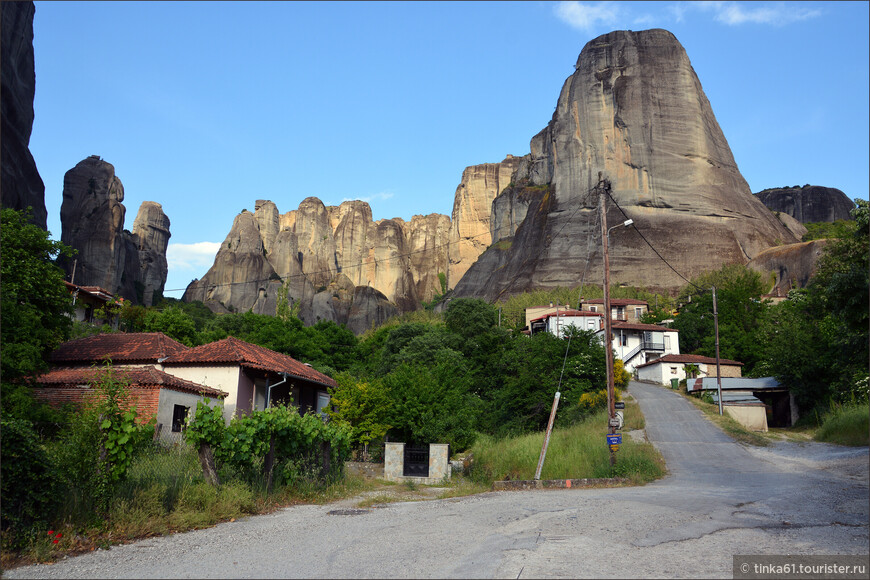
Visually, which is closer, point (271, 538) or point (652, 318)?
point (271, 538)

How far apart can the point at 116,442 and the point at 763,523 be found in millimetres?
9637

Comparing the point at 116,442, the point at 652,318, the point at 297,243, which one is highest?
the point at 297,243

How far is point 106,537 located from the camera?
27.2ft

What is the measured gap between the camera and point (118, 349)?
2417 cm

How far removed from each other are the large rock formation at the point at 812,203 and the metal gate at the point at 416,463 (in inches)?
5379

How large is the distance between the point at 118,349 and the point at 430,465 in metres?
12.8

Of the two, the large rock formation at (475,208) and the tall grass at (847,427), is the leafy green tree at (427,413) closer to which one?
the tall grass at (847,427)

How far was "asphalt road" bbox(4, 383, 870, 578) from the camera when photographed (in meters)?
6.75

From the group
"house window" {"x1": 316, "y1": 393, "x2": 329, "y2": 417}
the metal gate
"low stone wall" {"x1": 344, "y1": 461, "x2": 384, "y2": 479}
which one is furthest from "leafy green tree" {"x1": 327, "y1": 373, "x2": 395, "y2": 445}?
"house window" {"x1": 316, "y1": 393, "x2": 329, "y2": 417}

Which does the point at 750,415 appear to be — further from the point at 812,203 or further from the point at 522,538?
the point at 812,203

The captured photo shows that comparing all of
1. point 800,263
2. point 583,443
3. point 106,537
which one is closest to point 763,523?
point 106,537

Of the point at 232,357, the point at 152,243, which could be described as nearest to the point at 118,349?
the point at 232,357

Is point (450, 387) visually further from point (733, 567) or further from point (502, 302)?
point (502, 302)

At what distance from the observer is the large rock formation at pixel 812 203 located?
134 metres
